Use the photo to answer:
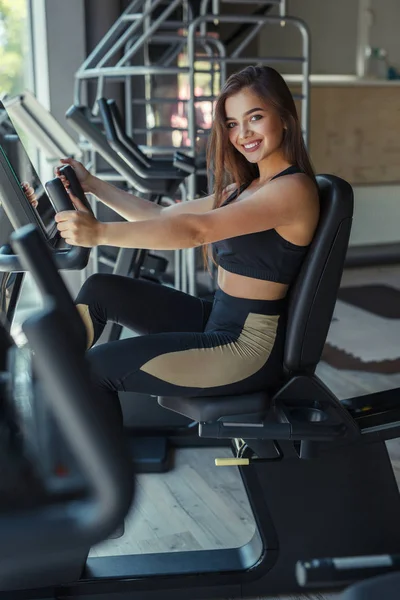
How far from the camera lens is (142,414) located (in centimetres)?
258

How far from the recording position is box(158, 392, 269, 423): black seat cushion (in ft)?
5.16

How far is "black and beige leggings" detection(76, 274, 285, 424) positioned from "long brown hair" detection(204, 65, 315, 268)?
0.34 metres

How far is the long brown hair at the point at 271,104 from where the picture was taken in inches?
64.6

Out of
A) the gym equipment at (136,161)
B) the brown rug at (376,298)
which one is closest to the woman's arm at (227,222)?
the gym equipment at (136,161)

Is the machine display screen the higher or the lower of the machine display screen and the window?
the lower

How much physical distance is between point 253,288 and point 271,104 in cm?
42

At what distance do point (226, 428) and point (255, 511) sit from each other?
28cm

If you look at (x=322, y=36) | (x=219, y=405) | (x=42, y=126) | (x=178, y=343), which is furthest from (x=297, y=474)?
(x=322, y=36)

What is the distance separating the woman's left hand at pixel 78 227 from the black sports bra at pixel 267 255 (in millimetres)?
389

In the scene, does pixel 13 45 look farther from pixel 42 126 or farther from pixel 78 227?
pixel 78 227

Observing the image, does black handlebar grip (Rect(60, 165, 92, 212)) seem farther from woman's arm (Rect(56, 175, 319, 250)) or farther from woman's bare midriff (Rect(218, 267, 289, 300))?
woman's bare midriff (Rect(218, 267, 289, 300))

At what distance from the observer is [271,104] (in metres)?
1.64

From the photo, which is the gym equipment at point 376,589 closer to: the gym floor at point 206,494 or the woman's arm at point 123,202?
the gym floor at point 206,494

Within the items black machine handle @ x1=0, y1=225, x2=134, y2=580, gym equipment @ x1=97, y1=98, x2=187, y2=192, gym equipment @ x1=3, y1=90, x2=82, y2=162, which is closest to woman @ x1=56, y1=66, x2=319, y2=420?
black machine handle @ x1=0, y1=225, x2=134, y2=580
